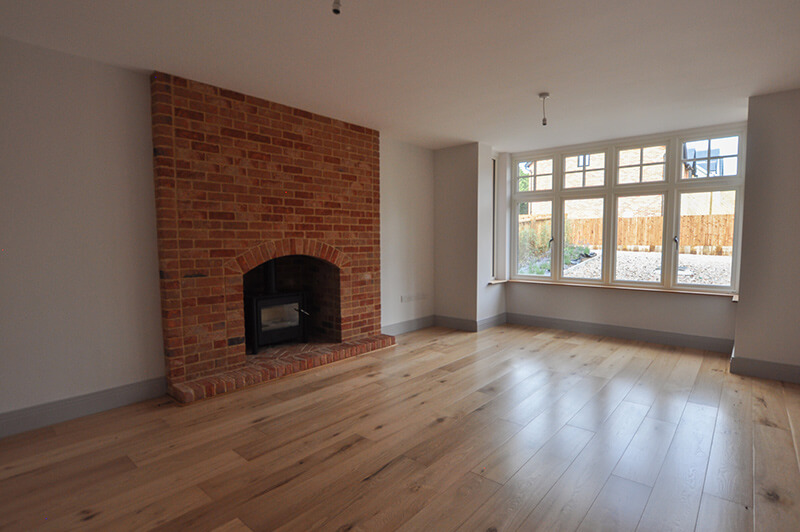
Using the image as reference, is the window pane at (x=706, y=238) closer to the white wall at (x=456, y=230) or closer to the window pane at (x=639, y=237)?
the window pane at (x=639, y=237)

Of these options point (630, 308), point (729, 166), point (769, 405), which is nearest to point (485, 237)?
point (630, 308)

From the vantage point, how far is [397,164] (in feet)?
17.0

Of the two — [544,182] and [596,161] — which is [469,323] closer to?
[544,182]

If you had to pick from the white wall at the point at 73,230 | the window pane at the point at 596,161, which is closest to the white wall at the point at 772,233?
the window pane at the point at 596,161

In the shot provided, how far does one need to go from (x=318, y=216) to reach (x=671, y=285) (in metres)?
4.26

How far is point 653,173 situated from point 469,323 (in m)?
2.94

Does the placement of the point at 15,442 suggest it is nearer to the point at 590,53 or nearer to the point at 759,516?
the point at 759,516

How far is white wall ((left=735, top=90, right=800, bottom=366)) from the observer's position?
346 cm

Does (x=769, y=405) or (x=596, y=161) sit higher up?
(x=596, y=161)

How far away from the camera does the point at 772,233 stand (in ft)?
11.6

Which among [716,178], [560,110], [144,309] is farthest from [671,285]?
[144,309]

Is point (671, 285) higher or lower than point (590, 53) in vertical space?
lower

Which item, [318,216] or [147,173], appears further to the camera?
[318,216]

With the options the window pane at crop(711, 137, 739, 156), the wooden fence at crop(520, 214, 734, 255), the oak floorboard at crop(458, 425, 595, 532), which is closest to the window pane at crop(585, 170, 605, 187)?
the wooden fence at crop(520, 214, 734, 255)
